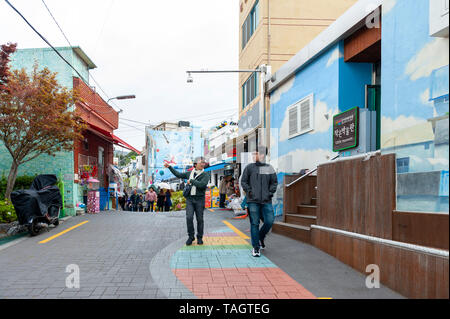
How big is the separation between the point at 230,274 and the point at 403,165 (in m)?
2.70

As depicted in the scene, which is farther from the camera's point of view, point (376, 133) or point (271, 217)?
point (376, 133)

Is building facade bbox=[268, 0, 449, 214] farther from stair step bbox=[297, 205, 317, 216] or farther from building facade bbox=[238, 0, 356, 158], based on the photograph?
building facade bbox=[238, 0, 356, 158]

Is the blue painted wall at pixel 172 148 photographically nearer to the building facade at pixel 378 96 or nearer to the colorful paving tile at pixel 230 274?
the building facade at pixel 378 96

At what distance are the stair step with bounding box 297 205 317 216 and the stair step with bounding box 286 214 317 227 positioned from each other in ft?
0.72

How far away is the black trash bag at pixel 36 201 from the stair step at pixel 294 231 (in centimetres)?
584

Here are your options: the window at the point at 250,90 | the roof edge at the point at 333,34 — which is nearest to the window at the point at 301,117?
the roof edge at the point at 333,34

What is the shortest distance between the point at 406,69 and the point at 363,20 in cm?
264

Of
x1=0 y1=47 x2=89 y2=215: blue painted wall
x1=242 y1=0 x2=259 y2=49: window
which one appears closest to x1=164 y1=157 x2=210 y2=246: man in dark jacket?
x1=0 y1=47 x2=89 y2=215: blue painted wall

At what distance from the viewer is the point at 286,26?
1622 cm

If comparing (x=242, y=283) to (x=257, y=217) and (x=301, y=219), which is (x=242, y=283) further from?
(x=301, y=219)

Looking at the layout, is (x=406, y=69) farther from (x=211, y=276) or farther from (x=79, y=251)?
(x=79, y=251)

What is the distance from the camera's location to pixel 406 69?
17.5ft

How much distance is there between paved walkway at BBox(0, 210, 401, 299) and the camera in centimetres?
450

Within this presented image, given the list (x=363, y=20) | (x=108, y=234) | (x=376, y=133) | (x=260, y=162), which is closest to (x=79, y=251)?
(x=108, y=234)
